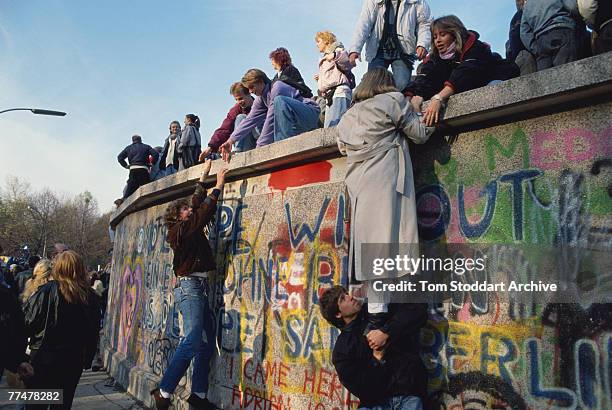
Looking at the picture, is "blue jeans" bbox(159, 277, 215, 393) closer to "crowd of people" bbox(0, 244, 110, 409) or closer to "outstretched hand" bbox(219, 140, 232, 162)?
"crowd of people" bbox(0, 244, 110, 409)

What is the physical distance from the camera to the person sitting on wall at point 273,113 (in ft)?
18.5

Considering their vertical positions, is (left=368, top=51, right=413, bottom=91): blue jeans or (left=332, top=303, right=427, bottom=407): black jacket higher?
(left=368, top=51, right=413, bottom=91): blue jeans

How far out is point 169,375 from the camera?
4984 millimetres

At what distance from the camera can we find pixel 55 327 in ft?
14.3

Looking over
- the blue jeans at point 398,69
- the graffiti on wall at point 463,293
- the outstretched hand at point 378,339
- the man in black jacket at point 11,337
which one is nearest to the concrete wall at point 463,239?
the graffiti on wall at point 463,293

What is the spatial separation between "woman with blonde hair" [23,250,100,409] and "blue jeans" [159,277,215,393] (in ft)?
2.65

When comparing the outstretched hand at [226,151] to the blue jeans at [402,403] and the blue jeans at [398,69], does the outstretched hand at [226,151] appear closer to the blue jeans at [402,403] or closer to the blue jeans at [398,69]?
the blue jeans at [398,69]

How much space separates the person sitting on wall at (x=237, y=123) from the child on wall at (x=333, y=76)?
1.13 metres

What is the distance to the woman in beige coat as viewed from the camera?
11.2 ft

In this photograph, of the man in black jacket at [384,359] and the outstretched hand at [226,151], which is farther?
the outstretched hand at [226,151]

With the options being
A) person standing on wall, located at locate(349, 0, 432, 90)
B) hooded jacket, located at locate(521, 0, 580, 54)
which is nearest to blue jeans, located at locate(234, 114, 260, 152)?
person standing on wall, located at locate(349, 0, 432, 90)

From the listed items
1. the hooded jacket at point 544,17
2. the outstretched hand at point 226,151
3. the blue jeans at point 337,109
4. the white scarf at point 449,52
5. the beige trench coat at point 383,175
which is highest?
the hooded jacket at point 544,17

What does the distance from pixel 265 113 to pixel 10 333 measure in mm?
3572

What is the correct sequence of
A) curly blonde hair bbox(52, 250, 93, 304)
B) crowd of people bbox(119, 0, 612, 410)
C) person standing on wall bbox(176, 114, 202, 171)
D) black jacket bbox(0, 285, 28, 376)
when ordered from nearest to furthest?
crowd of people bbox(119, 0, 612, 410)
black jacket bbox(0, 285, 28, 376)
curly blonde hair bbox(52, 250, 93, 304)
person standing on wall bbox(176, 114, 202, 171)
